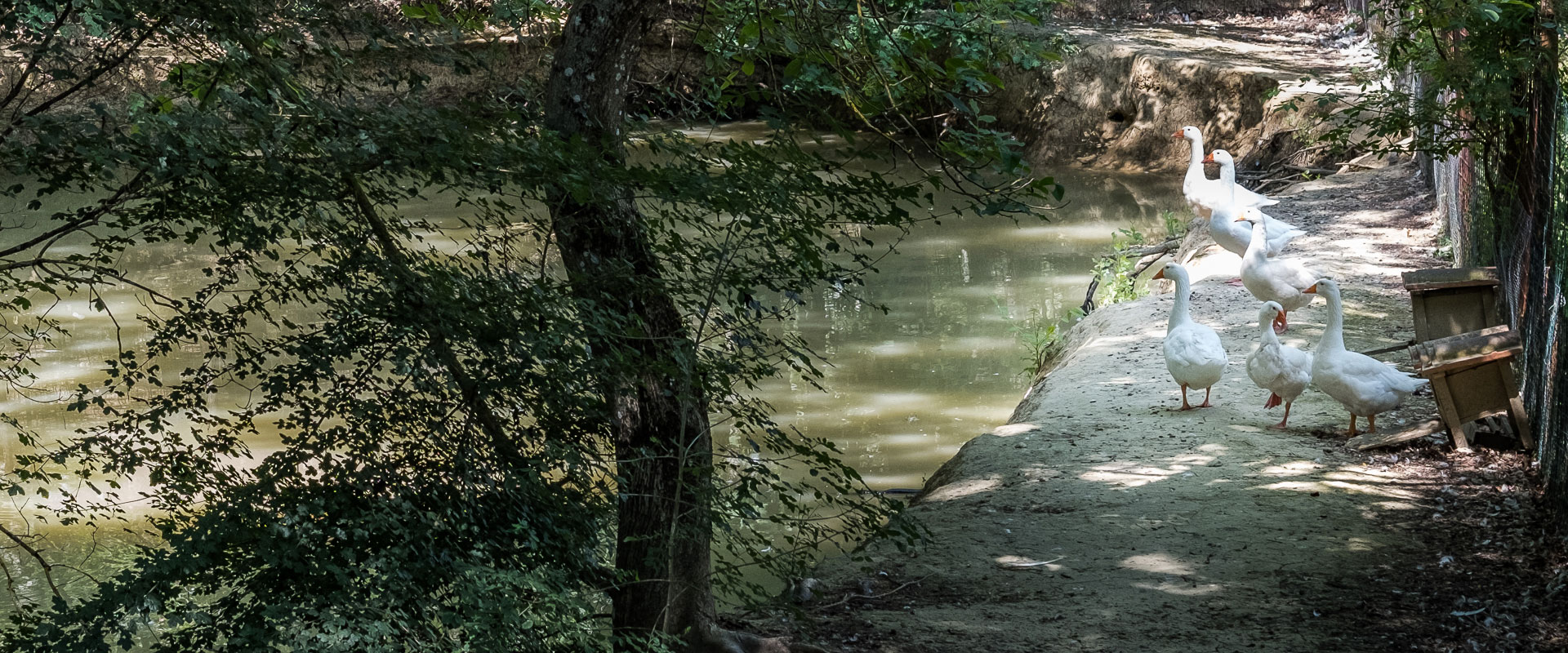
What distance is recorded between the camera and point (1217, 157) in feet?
36.9

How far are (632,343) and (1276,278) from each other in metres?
5.81

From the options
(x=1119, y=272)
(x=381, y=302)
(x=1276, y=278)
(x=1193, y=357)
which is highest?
(x=1119, y=272)

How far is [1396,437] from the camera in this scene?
6137 mm

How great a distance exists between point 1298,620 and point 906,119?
2435 millimetres

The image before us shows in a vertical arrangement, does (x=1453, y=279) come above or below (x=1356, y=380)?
above

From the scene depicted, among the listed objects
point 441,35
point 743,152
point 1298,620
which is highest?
point 441,35

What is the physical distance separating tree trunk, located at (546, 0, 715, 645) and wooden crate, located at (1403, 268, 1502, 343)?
4.49 metres

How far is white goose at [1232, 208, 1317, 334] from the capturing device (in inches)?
314

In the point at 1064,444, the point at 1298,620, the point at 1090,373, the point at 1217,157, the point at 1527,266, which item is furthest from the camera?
the point at 1217,157

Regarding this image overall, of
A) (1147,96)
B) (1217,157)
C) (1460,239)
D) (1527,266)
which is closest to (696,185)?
(1527,266)

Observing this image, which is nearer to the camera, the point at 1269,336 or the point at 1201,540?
the point at 1201,540

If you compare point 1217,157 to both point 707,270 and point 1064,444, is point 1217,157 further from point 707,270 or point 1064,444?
point 707,270

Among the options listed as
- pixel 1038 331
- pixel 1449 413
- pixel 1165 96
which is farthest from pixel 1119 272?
pixel 1165 96

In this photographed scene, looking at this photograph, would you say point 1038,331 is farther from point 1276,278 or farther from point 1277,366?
point 1277,366
